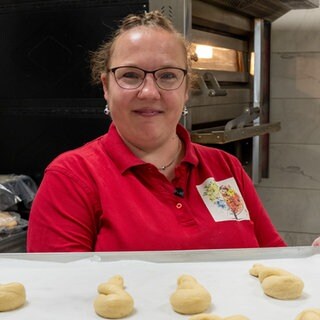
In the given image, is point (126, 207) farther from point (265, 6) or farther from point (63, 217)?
point (265, 6)

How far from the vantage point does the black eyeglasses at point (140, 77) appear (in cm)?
117

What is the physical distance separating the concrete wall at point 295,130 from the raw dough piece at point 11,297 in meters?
2.18

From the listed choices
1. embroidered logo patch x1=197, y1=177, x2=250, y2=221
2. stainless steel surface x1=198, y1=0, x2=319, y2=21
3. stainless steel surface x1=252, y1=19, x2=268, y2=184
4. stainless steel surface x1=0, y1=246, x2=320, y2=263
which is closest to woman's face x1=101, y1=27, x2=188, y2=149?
embroidered logo patch x1=197, y1=177, x2=250, y2=221

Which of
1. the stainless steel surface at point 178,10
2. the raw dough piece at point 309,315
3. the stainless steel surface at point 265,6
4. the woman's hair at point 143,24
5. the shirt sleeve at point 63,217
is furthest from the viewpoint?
the stainless steel surface at point 265,6

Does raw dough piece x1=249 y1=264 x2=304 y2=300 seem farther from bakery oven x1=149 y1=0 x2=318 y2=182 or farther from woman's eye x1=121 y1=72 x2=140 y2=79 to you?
bakery oven x1=149 y1=0 x2=318 y2=182

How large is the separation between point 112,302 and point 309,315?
298 millimetres

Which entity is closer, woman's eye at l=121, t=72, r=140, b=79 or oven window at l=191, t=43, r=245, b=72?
woman's eye at l=121, t=72, r=140, b=79

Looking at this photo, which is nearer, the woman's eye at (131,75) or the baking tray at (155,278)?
the baking tray at (155,278)

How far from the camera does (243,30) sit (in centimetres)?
247

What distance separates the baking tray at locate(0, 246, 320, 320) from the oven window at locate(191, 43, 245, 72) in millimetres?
972

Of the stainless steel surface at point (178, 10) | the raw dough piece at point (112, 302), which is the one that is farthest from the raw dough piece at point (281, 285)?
the stainless steel surface at point (178, 10)

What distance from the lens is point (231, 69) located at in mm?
2420

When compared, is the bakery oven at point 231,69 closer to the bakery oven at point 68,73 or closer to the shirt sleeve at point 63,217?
the bakery oven at point 68,73

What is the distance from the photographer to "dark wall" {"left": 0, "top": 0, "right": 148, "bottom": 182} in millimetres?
1826
